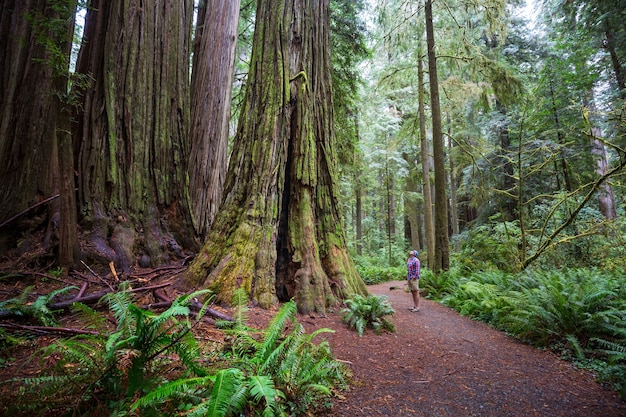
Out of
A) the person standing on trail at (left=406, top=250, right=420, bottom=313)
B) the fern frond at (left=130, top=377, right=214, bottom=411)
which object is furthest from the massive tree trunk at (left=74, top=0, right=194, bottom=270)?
the person standing on trail at (left=406, top=250, right=420, bottom=313)

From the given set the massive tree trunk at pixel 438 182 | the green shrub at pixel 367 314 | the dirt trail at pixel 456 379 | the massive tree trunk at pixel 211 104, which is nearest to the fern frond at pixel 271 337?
the dirt trail at pixel 456 379

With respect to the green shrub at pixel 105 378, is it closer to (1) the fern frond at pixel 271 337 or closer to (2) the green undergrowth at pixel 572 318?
(1) the fern frond at pixel 271 337

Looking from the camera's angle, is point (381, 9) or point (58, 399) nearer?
point (58, 399)

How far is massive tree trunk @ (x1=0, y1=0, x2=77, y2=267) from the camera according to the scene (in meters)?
3.37

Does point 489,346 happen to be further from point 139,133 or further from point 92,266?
point 139,133

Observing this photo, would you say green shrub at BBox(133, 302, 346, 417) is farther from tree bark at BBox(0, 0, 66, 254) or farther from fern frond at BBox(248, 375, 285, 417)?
tree bark at BBox(0, 0, 66, 254)

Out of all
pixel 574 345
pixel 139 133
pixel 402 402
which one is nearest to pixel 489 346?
pixel 574 345

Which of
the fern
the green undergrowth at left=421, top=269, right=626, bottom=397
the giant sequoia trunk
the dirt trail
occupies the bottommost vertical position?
the dirt trail

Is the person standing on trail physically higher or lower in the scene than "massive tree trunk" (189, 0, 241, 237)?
lower

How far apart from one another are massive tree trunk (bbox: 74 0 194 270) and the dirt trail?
285cm

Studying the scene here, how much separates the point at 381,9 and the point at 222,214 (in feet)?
28.8

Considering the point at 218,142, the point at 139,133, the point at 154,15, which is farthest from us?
the point at 218,142

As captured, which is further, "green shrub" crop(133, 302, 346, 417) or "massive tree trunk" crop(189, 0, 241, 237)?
"massive tree trunk" crop(189, 0, 241, 237)

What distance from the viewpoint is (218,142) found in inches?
266
